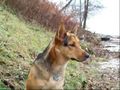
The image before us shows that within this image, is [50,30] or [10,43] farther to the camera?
[50,30]

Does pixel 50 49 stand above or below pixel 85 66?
above

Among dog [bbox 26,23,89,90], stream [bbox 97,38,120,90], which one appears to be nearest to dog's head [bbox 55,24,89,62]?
dog [bbox 26,23,89,90]

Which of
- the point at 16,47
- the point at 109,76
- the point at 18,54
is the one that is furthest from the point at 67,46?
the point at 109,76

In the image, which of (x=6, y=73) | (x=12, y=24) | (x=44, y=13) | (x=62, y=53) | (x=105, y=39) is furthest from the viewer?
(x=105, y=39)

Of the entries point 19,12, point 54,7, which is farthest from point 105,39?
point 19,12

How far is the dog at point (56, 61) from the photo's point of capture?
6.75 metres

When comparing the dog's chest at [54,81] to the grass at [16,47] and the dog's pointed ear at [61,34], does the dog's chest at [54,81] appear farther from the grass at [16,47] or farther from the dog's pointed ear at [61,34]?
the grass at [16,47]

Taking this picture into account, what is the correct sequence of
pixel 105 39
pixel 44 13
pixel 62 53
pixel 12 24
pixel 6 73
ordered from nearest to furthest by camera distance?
1. pixel 62 53
2. pixel 6 73
3. pixel 12 24
4. pixel 44 13
5. pixel 105 39

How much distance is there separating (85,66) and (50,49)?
284 inches

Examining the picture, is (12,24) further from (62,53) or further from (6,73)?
(62,53)

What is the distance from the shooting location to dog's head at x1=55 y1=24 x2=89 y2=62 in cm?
675

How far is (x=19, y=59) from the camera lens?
10.3 metres

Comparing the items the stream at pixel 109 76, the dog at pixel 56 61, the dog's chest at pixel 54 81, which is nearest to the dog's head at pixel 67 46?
the dog at pixel 56 61

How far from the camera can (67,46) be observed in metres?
6.77
